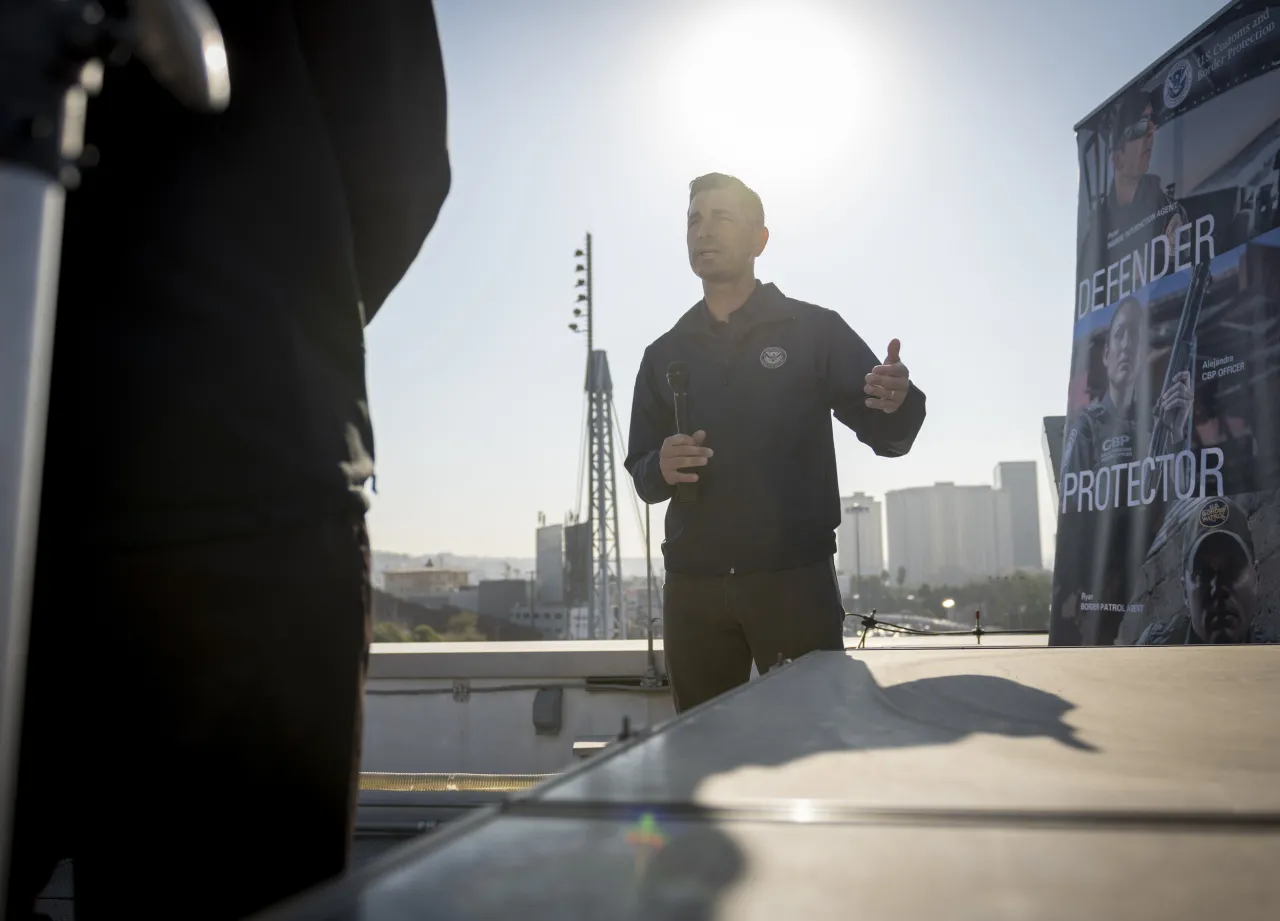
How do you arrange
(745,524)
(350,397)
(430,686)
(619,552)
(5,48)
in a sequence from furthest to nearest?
(619,552)
(430,686)
(745,524)
(350,397)
(5,48)

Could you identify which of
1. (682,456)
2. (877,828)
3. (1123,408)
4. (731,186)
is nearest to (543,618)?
(1123,408)

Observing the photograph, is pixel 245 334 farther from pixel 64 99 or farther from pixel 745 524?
pixel 745 524

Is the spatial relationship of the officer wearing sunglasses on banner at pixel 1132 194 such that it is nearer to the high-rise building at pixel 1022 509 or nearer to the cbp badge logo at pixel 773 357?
the cbp badge logo at pixel 773 357

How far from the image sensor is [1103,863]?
392 mm

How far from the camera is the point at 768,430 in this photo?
209 centimetres

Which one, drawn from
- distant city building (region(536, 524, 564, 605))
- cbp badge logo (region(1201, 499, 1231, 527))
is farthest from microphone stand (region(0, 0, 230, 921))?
distant city building (region(536, 524, 564, 605))

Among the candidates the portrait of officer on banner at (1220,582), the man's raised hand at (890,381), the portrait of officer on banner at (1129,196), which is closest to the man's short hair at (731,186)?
the man's raised hand at (890,381)

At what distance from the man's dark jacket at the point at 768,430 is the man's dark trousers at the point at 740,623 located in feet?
0.12

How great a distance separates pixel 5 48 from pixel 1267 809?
2.32 feet

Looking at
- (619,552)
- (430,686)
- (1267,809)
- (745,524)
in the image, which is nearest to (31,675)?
(1267,809)

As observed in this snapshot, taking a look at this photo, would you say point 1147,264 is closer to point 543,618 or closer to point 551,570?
point 551,570

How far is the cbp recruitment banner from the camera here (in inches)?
172

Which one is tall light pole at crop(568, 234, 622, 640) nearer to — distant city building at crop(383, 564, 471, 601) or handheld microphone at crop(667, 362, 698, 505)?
handheld microphone at crop(667, 362, 698, 505)

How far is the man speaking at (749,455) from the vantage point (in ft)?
6.52
